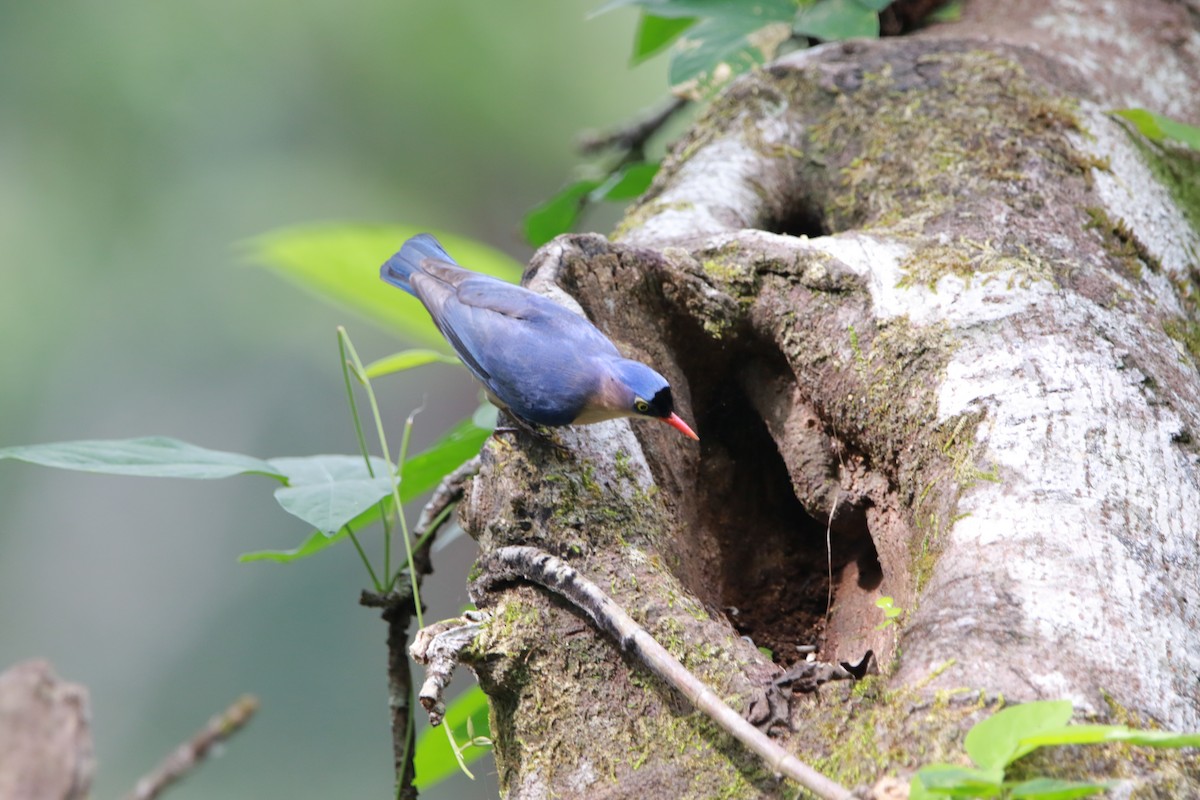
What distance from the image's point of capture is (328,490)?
2.19 metres

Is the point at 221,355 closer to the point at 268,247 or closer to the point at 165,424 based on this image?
the point at 165,424

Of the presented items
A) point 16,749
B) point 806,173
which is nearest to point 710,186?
point 806,173

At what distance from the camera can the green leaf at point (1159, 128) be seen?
9.36ft

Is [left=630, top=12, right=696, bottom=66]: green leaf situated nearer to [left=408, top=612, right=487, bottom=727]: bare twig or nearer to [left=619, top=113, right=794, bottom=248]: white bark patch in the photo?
[left=619, top=113, right=794, bottom=248]: white bark patch

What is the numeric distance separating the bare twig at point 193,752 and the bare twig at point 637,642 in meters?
0.56

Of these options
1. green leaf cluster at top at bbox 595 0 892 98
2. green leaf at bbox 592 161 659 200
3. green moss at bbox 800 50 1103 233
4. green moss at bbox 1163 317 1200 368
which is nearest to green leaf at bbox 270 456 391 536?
green moss at bbox 800 50 1103 233

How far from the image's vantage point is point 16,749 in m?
0.97

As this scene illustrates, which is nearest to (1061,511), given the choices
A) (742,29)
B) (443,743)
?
(443,743)

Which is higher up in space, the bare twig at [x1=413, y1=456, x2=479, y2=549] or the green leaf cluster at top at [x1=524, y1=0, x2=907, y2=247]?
the green leaf cluster at top at [x1=524, y1=0, x2=907, y2=247]

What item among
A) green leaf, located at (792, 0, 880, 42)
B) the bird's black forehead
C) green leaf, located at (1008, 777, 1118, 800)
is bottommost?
green leaf, located at (1008, 777, 1118, 800)

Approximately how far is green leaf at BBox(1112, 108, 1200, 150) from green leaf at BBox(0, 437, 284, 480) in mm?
2669

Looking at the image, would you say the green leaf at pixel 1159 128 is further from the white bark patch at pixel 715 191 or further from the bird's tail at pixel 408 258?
the bird's tail at pixel 408 258

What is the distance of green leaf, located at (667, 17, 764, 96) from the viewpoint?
3535 millimetres

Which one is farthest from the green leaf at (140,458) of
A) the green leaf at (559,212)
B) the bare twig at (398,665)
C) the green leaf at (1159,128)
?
the green leaf at (1159,128)
